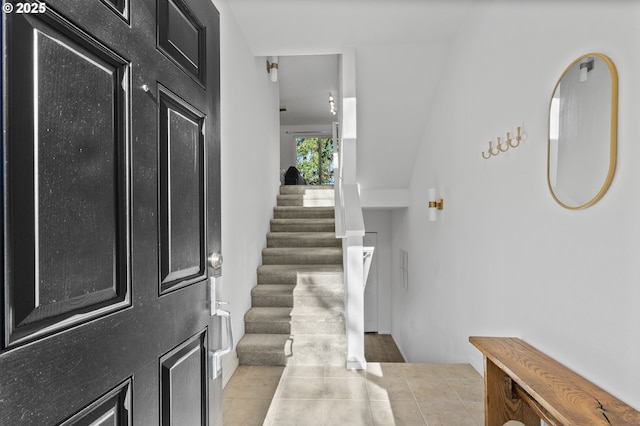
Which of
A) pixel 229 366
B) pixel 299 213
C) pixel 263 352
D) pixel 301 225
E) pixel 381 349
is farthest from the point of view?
pixel 381 349

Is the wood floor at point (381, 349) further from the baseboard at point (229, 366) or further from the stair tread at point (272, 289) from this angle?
the baseboard at point (229, 366)

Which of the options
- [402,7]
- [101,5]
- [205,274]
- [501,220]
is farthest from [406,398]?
[402,7]

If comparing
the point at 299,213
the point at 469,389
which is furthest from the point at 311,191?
the point at 469,389

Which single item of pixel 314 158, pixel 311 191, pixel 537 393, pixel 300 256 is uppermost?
pixel 314 158

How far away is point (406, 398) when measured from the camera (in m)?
2.39

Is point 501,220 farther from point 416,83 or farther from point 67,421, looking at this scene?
point 67,421

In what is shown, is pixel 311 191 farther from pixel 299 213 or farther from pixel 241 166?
pixel 241 166

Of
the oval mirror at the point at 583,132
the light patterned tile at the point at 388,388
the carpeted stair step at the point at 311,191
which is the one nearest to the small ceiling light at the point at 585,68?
the oval mirror at the point at 583,132

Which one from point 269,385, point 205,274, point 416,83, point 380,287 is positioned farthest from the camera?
point 380,287

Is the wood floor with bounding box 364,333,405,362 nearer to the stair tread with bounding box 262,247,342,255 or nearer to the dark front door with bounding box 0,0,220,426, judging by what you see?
the stair tread with bounding box 262,247,342,255

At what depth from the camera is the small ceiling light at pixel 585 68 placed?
4.98 feet

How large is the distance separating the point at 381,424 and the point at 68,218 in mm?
2103

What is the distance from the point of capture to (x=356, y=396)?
244 centimetres

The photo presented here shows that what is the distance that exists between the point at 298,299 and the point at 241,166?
142cm
